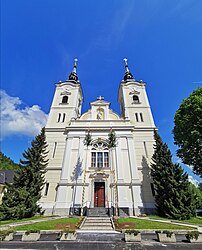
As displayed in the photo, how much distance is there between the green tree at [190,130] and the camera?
1441 centimetres

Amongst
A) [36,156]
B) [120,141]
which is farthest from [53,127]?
[120,141]

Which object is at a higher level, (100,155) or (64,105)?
(64,105)

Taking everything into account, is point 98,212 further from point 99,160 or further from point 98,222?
point 99,160

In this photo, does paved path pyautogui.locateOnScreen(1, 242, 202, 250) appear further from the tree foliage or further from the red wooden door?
the tree foliage

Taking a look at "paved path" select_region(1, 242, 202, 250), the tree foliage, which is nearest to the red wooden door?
"paved path" select_region(1, 242, 202, 250)

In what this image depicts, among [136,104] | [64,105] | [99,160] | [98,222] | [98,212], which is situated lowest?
[98,222]

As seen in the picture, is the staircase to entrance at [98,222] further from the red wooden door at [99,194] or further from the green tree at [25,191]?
the green tree at [25,191]

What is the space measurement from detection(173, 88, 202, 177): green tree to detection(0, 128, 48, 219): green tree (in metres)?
15.7

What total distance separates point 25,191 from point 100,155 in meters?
9.23

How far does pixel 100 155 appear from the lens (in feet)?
63.9

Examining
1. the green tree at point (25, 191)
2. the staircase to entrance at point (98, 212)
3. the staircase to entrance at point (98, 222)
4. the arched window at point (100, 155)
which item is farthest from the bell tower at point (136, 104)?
the green tree at point (25, 191)

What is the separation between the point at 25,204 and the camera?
13.8m

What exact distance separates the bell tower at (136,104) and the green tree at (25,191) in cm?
1389

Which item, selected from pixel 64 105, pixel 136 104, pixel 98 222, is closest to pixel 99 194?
pixel 98 222
